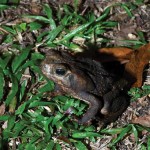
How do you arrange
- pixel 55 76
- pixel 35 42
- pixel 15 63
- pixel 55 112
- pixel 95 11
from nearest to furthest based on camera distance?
pixel 55 76 < pixel 55 112 < pixel 15 63 < pixel 35 42 < pixel 95 11

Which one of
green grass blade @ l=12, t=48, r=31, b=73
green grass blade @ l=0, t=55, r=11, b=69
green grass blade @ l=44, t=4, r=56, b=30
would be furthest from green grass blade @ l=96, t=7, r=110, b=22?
green grass blade @ l=0, t=55, r=11, b=69

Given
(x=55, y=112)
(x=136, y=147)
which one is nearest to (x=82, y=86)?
(x=55, y=112)

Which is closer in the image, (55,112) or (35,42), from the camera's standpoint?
(55,112)

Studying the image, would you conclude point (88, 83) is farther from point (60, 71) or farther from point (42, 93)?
point (42, 93)

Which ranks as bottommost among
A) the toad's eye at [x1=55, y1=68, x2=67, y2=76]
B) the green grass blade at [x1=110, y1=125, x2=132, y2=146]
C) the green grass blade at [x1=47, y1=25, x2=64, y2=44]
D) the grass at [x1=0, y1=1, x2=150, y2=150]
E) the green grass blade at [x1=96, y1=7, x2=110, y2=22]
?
the green grass blade at [x1=110, y1=125, x2=132, y2=146]

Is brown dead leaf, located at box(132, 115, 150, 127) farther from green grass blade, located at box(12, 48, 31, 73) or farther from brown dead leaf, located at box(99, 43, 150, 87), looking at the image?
green grass blade, located at box(12, 48, 31, 73)

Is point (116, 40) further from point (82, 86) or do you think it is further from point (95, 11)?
point (82, 86)

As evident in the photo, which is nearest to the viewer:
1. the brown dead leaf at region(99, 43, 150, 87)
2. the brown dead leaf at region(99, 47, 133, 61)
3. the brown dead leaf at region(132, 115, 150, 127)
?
the brown dead leaf at region(132, 115, 150, 127)

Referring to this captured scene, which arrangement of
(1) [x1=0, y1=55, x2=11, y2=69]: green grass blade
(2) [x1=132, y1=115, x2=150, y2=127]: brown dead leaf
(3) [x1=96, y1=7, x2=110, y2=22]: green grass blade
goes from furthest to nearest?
(3) [x1=96, y1=7, x2=110, y2=22]: green grass blade → (1) [x1=0, y1=55, x2=11, y2=69]: green grass blade → (2) [x1=132, y1=115, x2=150, y2=127]: brown dead leaf
